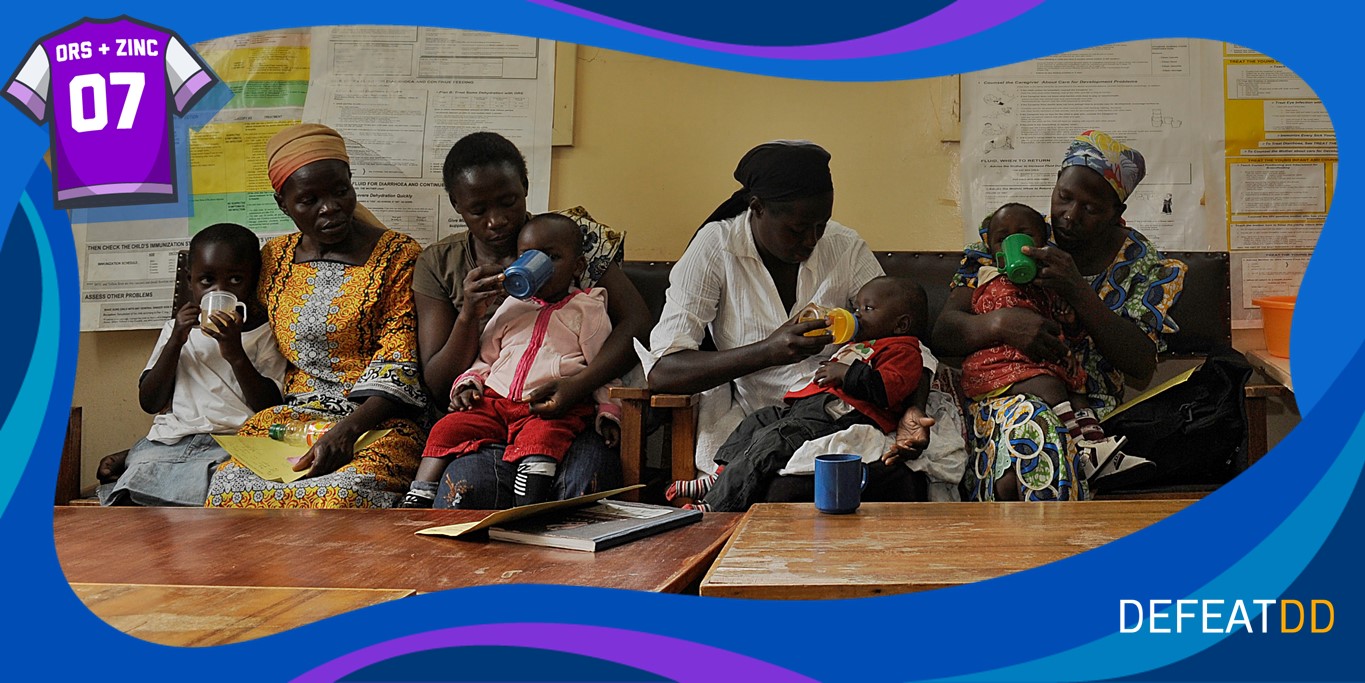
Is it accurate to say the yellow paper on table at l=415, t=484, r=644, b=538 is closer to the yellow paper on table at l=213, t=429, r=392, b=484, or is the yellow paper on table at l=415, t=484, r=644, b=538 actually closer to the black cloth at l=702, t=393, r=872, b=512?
the black cloth at l=702, t=393, r=872, b=512

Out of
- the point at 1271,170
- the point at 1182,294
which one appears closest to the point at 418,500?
the point at 1182,294

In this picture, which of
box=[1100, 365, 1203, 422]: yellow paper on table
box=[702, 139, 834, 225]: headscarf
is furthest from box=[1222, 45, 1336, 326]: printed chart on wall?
box=[702, 139, 834, 225]: headscarf

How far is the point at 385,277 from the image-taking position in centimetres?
292

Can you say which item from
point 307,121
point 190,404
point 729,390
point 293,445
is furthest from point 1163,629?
point 307,121

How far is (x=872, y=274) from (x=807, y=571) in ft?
4.81

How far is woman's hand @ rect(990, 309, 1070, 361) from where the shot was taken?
2.51 m

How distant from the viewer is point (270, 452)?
268 centimetres

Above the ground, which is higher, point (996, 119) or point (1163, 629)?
point (996, 119)

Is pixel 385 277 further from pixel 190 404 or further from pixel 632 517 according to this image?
pixel 632 517

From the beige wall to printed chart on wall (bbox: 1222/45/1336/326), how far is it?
0.77 meters

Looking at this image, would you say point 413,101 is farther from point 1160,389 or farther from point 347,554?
point 1160,389

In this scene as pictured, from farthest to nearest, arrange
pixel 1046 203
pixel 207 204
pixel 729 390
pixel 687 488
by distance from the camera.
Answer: pixel 207 204 → pixel 1046 203 → pixel 729 390 → pixel 687 488

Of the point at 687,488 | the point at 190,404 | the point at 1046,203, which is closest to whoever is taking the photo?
the point at 687,488

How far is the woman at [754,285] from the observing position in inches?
102
